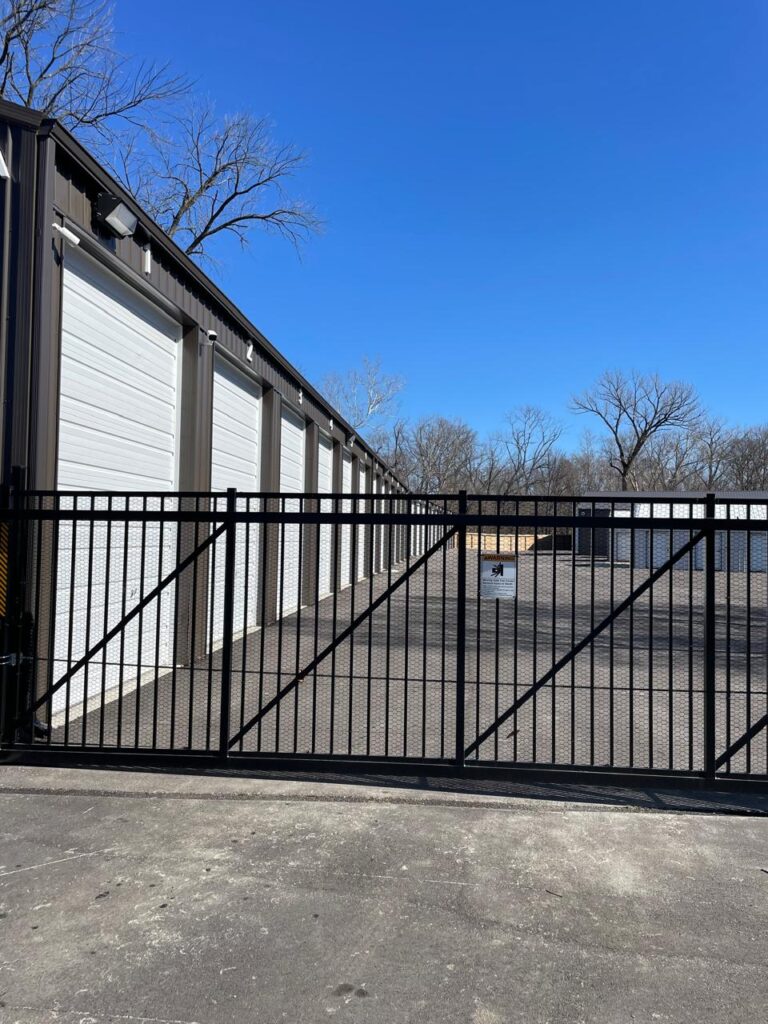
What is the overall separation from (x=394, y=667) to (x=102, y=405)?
488 centimetres

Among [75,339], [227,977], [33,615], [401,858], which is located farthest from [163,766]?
[75,339]

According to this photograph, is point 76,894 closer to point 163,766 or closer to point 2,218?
point 163,766

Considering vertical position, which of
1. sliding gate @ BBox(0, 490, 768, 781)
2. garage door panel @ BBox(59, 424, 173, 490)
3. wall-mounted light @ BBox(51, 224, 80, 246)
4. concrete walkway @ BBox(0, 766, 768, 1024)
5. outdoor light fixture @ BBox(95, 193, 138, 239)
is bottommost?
concrete walkway @ BBox(0, 766, 768, 1024)

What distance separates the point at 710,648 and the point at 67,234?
247 inches

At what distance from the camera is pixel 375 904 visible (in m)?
3.38

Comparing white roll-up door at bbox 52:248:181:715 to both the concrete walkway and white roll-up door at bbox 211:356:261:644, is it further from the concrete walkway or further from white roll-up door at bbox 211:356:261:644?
the concrete walkway

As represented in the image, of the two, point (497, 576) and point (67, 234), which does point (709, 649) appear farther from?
point (67, 234)

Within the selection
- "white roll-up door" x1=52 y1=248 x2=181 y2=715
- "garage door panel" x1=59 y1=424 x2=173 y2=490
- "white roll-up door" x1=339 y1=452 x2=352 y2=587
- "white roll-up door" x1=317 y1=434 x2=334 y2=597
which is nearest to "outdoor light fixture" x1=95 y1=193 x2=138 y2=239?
"white roll-up door" x1=52 y1=248 x2=181 y2=715

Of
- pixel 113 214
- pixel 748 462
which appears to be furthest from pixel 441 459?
pixel 113 214

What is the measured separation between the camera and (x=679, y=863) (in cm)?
386

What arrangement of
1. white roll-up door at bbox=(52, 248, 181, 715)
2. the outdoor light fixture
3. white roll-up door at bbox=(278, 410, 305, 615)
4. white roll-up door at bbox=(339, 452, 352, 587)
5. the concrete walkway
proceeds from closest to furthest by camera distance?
1. the concrete walkway
2. white roll-up door at bbox=(52, 248, 181, 715)
3. the outdoor light fixture
4. white roll-up door at bbox=(278, 410, 305, 615)
5. white roll-up door at bbox=(339, 452, 352, 587)

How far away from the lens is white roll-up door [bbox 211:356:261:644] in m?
9.89

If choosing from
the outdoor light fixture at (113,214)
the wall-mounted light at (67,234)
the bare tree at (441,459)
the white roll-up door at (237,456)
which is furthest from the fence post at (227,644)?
the bare tree at (441,459)

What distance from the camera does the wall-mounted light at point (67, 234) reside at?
19.3 feet
